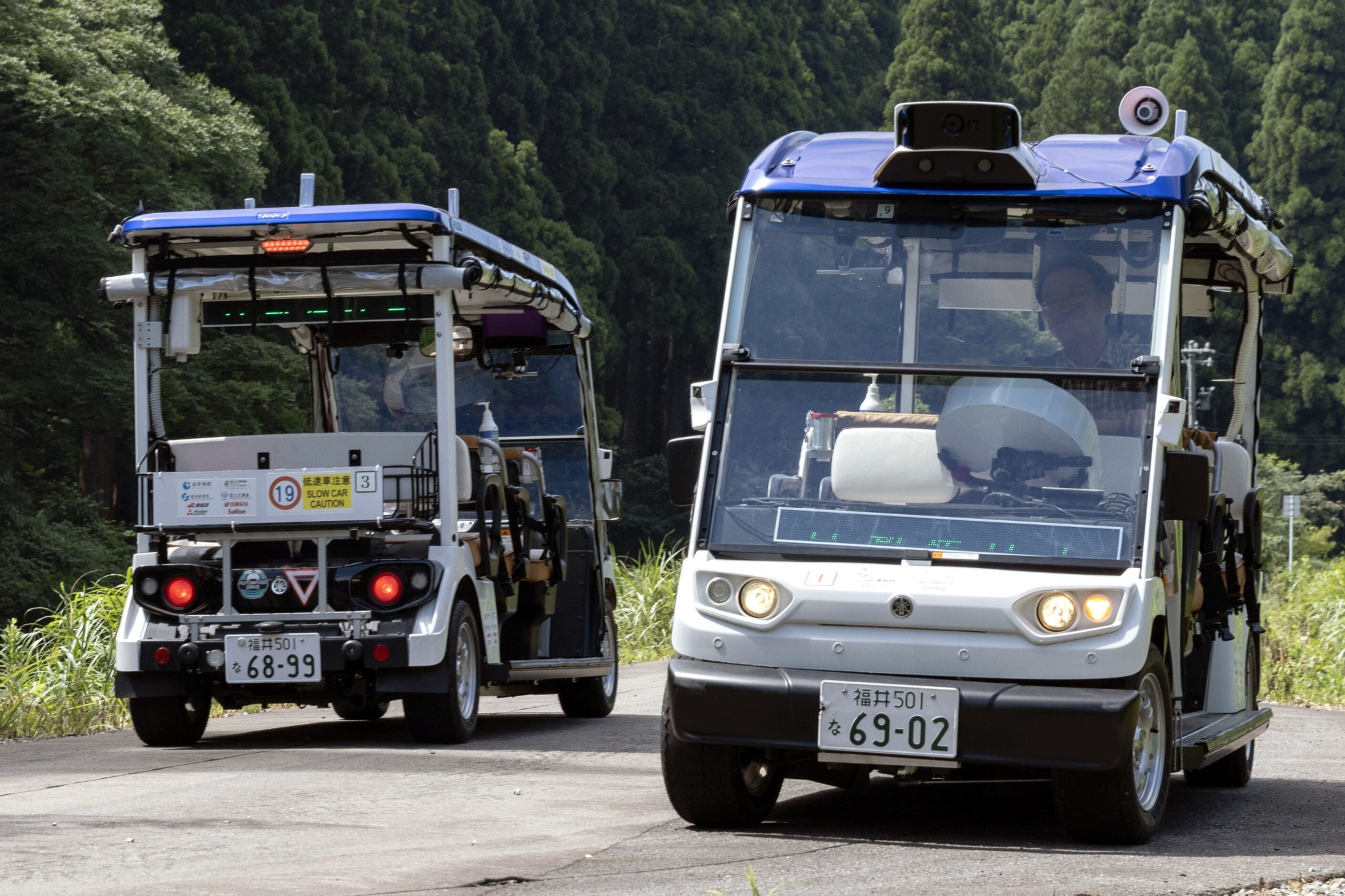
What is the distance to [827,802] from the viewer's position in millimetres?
8258

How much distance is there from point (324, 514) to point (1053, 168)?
4.67m

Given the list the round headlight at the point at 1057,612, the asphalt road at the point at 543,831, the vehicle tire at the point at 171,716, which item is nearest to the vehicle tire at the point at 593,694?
the asphalt road at the point at 543,831

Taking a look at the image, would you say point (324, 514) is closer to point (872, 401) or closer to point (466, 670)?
point (466, 670)

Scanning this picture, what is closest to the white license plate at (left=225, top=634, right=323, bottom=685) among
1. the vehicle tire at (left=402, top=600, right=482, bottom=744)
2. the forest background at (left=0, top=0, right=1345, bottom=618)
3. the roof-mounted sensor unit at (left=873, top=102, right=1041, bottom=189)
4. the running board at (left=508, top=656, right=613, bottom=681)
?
the vehicle tire at (left=402, top=600, right=482, bottom=744)

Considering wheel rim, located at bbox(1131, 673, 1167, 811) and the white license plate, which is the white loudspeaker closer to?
wheel rim, located at bbox(1131, 673, 1167, 811)

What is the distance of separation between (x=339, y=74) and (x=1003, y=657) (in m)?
35.3

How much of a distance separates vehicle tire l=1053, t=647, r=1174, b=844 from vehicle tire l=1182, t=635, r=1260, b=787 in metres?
2.05

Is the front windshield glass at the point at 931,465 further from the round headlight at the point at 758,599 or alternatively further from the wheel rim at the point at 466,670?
the wheel rim at the point at 466,670

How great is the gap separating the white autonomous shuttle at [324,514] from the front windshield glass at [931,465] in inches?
144

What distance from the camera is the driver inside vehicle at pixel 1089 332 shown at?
7.11 m

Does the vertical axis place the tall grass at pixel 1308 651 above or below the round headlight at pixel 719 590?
below

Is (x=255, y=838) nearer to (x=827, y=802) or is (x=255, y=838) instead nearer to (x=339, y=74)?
(x=827, y=802)

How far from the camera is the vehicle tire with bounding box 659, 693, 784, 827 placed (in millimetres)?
7121

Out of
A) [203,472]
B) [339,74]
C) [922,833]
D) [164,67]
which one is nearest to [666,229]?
[339,74]
